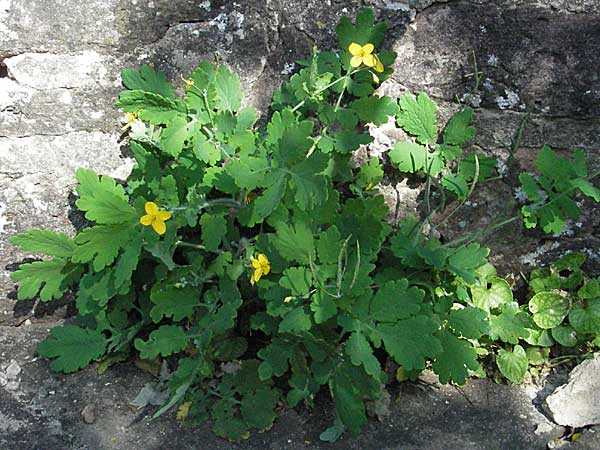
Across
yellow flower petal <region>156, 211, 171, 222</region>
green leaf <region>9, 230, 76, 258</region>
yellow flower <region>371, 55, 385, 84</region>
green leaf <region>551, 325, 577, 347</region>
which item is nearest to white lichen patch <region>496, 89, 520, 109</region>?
yellow flower <region>371, 55, 385, 84</region>

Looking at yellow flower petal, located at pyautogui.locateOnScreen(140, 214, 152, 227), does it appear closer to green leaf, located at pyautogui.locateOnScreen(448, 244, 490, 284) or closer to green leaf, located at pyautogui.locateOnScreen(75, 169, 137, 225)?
green leaf, located at pyautogui.locateOnScreen(75, 169, 137, 225)

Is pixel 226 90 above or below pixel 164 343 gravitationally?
above

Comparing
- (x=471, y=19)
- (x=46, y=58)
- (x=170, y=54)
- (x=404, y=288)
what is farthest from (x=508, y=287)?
(x=46, y=58)

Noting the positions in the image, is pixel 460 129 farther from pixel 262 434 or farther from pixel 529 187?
pixel 262 434

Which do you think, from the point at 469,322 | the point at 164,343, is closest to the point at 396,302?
the point at 469,322

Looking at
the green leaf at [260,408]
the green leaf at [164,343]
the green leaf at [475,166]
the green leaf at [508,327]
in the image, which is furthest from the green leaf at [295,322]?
the green leaf at [475,166]

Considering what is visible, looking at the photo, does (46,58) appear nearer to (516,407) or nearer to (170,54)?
(170,54)
